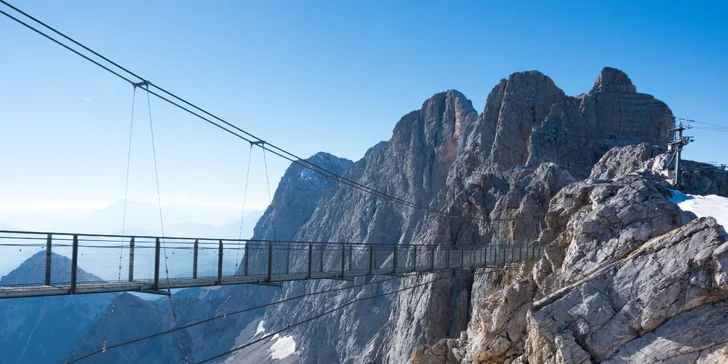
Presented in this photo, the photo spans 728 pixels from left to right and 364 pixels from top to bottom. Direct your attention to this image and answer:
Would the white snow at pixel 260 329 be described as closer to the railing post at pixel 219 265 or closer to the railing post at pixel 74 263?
the railing post at pixel 219 265

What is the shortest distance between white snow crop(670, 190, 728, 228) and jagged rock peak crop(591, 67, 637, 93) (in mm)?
39896

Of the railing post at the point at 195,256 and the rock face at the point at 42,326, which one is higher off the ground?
the railing post at the point at 195,256

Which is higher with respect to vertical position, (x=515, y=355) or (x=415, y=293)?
(x=515, y=355)

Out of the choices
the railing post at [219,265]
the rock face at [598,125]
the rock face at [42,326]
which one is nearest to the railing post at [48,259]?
the railing post at [219,265]

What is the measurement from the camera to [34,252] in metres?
9.91

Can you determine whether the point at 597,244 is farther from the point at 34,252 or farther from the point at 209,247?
the point at 34,252

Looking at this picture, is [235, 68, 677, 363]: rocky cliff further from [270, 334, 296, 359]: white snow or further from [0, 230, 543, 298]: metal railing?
[0, 230, 543, 298]: metal railing

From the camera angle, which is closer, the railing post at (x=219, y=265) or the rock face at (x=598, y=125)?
the railing post at (x=219, y=265)

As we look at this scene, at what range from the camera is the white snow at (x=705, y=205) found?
14930 millimetres

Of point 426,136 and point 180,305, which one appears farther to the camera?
point 180,305

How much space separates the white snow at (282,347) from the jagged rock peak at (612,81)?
2511 inches

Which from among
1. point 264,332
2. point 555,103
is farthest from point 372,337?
point 555,103

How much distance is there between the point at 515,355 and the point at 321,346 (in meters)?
70.7

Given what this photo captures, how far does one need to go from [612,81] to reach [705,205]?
43.2 metres
